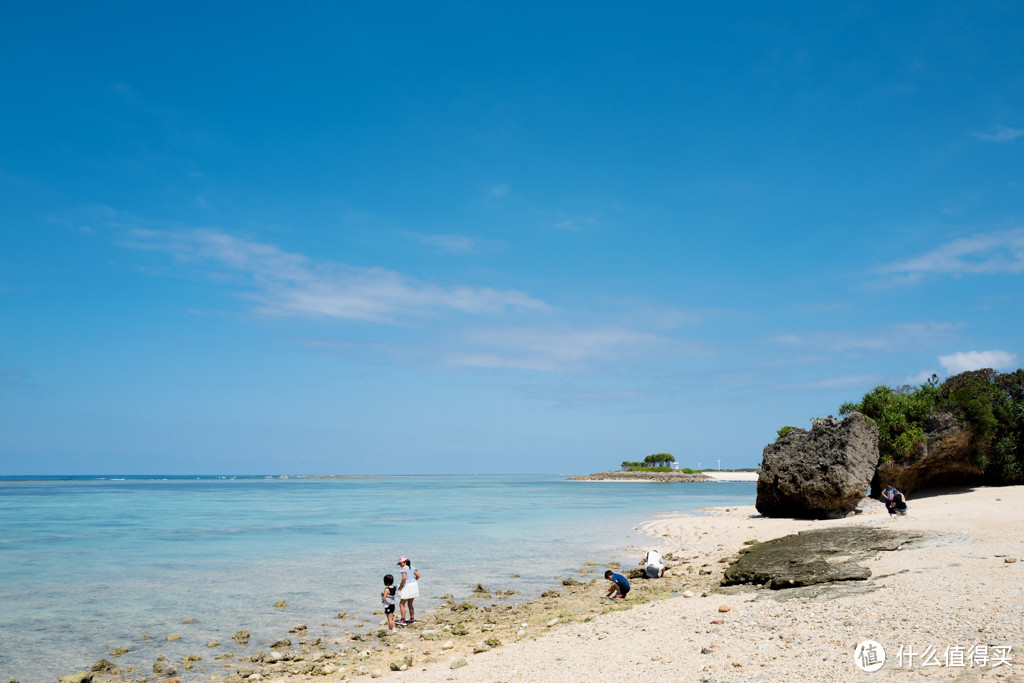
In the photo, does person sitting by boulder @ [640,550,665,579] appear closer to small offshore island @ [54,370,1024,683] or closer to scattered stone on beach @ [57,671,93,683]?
small offshore island @ [54,370,1024,683]

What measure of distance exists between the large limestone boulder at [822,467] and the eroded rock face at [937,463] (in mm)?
5302

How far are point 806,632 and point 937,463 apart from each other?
30.0 meters

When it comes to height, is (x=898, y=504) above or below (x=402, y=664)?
above

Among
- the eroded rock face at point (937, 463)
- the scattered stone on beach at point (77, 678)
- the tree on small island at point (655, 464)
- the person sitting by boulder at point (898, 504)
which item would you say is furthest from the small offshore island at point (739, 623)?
the tree on small island at point (655, 464)

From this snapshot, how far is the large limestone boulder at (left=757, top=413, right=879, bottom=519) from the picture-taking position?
27.5m

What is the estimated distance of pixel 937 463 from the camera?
33.0 meters

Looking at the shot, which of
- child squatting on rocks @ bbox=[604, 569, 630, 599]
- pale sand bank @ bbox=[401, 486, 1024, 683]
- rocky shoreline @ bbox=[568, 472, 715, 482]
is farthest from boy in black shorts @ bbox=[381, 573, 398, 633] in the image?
rocky shoreline @ bbox=[568, 472, 715, 482]

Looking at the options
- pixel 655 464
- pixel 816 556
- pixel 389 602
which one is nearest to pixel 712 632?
pixel 816 556

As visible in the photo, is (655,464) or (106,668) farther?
(655,464)

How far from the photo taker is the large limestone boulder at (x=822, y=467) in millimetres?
27531

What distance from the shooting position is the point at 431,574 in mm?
20984

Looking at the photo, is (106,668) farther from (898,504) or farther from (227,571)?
(898,504)

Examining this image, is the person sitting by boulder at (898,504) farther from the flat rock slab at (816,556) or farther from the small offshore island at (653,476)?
the small offshore island at (653,476)

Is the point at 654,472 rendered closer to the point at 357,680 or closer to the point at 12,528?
the point at 12,528
